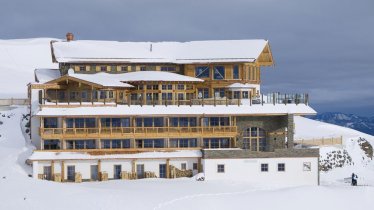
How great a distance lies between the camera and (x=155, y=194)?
40594 millimetres

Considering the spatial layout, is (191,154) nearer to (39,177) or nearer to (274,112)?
(274,112)

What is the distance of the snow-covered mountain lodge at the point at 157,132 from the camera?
4894cm

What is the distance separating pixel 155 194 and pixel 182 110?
39.9 ft

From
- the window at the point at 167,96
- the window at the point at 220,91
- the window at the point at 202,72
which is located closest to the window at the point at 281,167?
the window at the point at 220,91

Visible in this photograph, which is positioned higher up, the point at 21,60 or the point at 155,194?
the point at 21,60

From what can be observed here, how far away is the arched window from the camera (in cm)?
5294

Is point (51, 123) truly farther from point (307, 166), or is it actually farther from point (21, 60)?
point (21, 60)

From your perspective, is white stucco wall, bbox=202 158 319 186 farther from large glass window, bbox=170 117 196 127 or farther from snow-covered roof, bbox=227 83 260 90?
snow-covered roof, bbox=227 83 260 90

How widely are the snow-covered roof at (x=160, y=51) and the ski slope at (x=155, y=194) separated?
11.9 m

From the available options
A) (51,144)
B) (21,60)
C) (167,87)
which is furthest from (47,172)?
(21,60)

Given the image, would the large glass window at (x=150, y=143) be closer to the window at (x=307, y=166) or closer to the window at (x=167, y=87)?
the window at (x=167, y=87)

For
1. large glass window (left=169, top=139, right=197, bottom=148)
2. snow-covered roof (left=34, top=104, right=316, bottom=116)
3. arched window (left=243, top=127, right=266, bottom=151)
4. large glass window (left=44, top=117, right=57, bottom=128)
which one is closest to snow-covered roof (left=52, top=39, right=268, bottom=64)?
snow-covered roof (left=34, top=104, right=316, bottom=116)

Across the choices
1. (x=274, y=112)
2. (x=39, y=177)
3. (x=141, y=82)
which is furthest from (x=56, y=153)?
(x=274, y=112)

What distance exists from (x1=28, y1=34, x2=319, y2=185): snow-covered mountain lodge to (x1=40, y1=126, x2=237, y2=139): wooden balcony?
86 mm
